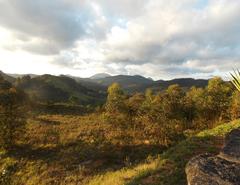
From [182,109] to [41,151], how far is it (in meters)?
16.5

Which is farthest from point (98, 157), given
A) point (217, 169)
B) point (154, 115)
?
point (217, 169)

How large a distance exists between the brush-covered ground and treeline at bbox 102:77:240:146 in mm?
1451

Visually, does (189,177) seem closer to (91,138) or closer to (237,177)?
(237,177)

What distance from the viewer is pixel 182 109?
31.5m

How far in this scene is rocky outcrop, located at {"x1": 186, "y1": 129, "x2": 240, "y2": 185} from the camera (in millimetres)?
6406

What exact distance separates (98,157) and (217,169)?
1683 cm

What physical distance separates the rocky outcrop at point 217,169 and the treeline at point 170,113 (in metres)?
17.7

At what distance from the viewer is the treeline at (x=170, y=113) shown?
26875 millimetres

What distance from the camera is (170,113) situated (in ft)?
92.4

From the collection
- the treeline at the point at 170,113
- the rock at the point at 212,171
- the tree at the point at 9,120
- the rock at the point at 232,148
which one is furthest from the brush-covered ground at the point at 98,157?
the rock at the point at 212,171

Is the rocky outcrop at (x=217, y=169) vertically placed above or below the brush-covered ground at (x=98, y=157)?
above

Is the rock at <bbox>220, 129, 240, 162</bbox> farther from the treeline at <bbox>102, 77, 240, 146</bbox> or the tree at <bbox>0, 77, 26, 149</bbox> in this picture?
the tree at <bbox>0, 77, 26, 149</bbox>

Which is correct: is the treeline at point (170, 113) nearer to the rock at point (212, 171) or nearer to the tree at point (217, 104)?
the tree at point (217, 104)

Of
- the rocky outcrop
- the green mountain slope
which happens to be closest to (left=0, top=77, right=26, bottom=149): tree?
the green mountain slope
